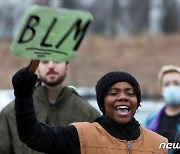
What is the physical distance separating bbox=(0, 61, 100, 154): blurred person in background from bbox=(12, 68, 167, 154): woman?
1220mm

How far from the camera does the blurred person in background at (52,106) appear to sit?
16.4 feet

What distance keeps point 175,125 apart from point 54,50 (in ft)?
10.3

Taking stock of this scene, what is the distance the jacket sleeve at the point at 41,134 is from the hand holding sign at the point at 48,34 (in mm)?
274

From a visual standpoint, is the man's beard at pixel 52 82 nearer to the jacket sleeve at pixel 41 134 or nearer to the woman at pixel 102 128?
the woman at pixel 102 128

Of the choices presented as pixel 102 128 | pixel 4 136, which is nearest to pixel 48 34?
pixel 102 128

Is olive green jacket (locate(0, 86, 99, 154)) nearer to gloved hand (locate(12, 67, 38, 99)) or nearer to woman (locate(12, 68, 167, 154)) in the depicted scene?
woman (locate(12, 68, 167, 154))

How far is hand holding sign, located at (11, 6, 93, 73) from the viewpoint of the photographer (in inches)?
131

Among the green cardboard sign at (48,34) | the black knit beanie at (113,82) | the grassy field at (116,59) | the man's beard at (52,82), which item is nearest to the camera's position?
the green cardboard sign at (48,34)

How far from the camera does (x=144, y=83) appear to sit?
27.5m

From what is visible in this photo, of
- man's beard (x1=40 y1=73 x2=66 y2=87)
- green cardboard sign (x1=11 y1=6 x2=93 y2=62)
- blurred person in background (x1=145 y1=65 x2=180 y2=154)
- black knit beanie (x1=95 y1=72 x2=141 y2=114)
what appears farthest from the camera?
blurred person in background (x1=145 y1=65 x2=180 y2=154)

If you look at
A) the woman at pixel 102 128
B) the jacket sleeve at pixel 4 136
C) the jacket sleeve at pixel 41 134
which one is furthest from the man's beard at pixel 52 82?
the jacket sleeve at pixel 41 134

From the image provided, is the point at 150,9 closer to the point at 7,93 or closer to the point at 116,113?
the point at 7,93

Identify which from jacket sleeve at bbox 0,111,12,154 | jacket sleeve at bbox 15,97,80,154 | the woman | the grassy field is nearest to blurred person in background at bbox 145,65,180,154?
jacket sleeve at bbox 0,111,12,154

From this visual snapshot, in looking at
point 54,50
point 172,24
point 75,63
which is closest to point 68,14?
point 54,50
